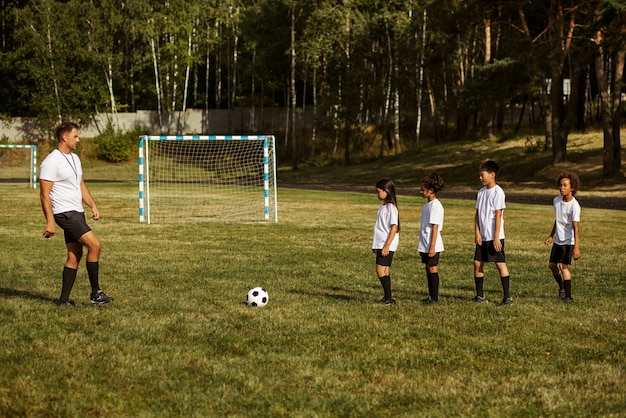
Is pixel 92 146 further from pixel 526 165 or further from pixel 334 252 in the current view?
pixel 334 252

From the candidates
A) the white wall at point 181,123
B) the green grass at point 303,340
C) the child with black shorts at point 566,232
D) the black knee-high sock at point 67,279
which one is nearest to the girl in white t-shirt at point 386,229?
the green grass at point 303,340

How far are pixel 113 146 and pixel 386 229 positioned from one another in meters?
58.3

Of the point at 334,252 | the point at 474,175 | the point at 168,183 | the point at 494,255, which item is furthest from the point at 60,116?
the point at 494,255

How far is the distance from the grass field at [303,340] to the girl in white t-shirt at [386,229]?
1.39 feet

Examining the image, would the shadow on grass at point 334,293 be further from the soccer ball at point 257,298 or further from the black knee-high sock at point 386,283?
the soccer ball at point 257,298

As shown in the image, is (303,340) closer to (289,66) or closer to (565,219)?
(565,219)

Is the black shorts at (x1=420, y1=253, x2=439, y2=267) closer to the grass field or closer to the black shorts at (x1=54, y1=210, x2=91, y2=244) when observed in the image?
the grass field

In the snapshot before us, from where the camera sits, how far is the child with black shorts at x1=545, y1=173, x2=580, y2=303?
35.4 ft

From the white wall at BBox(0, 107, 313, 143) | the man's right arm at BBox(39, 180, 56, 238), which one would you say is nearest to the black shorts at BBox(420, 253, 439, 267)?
the man's right arm at BBox(39, 180, 56, 238)

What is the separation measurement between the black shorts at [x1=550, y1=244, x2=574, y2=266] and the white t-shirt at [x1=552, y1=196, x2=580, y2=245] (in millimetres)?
52

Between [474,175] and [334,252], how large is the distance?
31782 millimetres

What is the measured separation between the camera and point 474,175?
46.7m

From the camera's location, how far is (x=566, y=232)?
11.0m

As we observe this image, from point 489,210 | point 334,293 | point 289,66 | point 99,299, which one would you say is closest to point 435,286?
point 489,210
